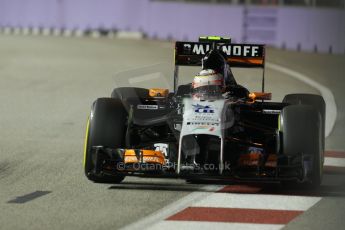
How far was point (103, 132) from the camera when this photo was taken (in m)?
9.41

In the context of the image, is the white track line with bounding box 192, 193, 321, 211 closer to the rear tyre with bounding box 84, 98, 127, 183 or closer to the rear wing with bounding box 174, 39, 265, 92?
the rear tyre with bounding box 84, 98, 127, 183

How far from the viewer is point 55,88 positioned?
21.4m

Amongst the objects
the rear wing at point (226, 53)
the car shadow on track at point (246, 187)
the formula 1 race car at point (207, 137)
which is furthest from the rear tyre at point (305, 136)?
the rear wing at point (226, 53)

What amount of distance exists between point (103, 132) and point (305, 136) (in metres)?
1.79

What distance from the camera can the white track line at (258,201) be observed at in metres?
8.45

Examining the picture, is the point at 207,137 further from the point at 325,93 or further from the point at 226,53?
Answer: the point at 325,93

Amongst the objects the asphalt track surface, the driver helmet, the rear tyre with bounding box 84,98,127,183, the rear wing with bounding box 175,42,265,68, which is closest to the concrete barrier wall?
the asphalt track surface

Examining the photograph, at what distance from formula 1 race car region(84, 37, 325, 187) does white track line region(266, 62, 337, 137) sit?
4.19 metres

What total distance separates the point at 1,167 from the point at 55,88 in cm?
1092

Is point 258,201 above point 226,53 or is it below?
below

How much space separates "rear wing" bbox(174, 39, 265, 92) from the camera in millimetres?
11266

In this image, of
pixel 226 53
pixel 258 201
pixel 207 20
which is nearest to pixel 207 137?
pixel 258 201

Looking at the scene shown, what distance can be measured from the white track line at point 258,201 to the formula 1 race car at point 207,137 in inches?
6.8

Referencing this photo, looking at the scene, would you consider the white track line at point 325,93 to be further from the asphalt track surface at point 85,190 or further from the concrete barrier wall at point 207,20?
the concrete barrier wall at point 207,20
